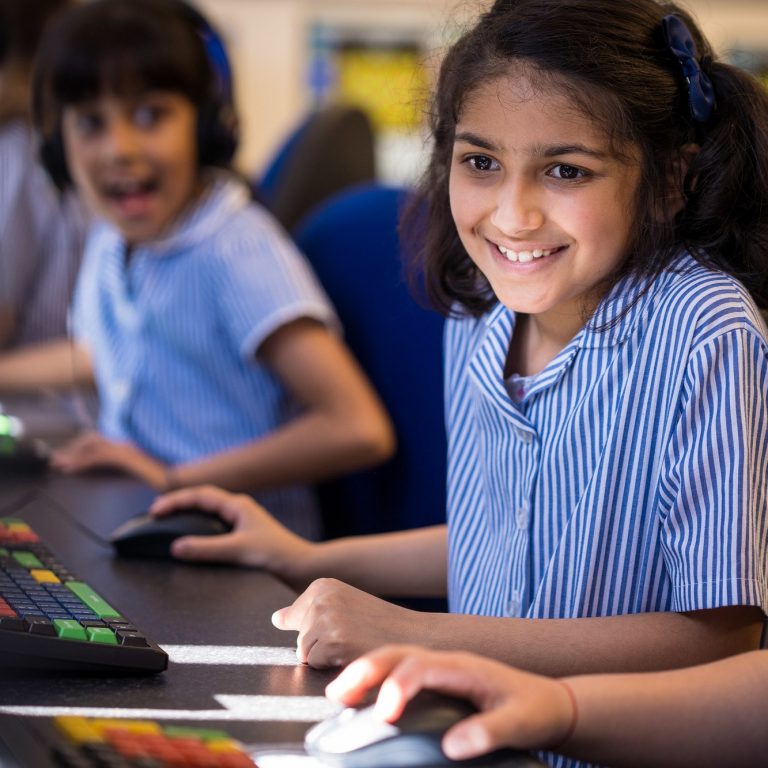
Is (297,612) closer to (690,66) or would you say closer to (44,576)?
(44,576)

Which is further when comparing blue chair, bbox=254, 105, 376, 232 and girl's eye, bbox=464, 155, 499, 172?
blue chair, bbox=254, 105, 376, 232

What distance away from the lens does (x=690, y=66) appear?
80cm

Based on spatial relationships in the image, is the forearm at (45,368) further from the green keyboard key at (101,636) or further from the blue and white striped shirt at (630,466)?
the green keyboard key at (101,636)

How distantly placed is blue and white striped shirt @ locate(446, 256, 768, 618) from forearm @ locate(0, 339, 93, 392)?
3.05 ft

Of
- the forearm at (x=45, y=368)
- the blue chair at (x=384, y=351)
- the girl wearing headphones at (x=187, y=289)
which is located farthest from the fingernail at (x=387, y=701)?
the forearm at (x=45, y=368)

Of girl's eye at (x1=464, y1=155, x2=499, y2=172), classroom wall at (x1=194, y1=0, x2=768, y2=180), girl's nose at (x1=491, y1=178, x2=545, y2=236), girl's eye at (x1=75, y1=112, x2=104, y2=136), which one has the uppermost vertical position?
classroom wall at (x1=194, y1=0, x2=768, y2=180)

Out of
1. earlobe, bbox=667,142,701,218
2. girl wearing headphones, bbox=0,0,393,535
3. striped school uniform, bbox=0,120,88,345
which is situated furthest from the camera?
striped school uniform, bbox=0,120,88,345

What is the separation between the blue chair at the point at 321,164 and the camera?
71.2 inches

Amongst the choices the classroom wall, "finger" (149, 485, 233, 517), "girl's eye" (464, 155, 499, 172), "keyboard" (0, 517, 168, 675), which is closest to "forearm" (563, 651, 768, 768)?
"keyboard" (0, 517, 168, 675)

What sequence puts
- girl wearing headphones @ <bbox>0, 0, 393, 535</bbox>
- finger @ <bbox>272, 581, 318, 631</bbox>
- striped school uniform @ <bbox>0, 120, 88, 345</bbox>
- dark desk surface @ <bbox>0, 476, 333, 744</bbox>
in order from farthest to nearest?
striped school uniform @ <bbox>0, 120, 88, 345</bbox> < girl wearing headphones @ <bbox>0, 0, 393, 535</bbox> < finger @ <bbox>272, 581, 318, 631</bbox> < dark desk surface @ <bbox>0, 476, 333, 744</bbox>

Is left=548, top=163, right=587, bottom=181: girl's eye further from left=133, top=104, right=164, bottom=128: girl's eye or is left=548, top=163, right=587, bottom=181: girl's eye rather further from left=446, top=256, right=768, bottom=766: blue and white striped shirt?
left=133, top=104, right=164, bottom=128: girl's eye

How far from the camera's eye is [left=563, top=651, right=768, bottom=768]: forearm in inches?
23.3

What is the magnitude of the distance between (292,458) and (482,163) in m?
0.62

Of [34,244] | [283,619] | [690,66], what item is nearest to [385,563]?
[283,619]
